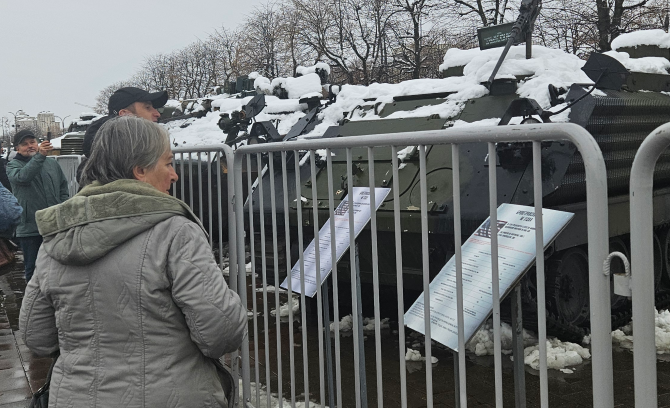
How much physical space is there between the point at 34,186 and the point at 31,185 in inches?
1.0

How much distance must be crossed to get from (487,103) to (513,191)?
1269 millimetres

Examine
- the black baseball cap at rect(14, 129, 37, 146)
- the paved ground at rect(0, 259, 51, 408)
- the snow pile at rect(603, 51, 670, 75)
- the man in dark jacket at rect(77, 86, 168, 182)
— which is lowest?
the paved ground at rect(0, 259, 51, 408)

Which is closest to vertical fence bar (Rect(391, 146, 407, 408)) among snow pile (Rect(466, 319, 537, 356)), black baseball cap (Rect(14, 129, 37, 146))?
snow pile (Rect(466, 319, 537, 356))

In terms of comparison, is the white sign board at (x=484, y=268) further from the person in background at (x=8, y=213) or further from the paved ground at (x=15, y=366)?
the person in background at (x=8, y=213)

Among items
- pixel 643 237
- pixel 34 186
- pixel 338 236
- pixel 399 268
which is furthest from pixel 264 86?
pixel 643 237

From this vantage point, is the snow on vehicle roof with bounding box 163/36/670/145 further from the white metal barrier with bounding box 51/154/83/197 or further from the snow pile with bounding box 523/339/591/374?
the white metal barrier with bounding box 51/154/83/197

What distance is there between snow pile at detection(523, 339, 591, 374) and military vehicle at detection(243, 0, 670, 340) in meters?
0.13

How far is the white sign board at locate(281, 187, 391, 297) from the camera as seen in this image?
292 cm

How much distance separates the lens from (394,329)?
653 centimetres

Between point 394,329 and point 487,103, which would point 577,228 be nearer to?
point 487,103

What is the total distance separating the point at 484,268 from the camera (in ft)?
7.59

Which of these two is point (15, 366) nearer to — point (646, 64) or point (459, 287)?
point (459, 287)

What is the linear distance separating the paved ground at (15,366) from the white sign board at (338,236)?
2.53 metres

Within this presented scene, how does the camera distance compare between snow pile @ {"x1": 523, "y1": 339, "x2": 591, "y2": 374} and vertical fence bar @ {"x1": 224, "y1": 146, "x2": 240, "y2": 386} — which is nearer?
vertical fence bar @ {"x1": 224, "y1": 146, "x2": 240, "y2": 386}
